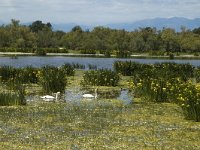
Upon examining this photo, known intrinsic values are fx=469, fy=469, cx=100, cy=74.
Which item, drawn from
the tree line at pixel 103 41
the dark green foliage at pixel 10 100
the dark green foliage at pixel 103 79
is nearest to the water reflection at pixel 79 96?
the dark green foliage at pixel 10 100

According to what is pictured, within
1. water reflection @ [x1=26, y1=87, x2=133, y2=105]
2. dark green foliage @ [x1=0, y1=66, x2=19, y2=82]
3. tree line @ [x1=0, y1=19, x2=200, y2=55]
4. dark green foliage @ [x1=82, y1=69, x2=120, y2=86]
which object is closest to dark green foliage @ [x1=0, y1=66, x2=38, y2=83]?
dark green foliage @ [x1=0, y1=66, x2=19, y2=82]

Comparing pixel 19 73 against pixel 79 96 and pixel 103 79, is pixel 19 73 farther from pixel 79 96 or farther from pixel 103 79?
pixel 79 96

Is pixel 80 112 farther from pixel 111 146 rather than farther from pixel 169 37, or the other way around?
pixel 169 37

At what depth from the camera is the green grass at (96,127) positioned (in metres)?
13.3

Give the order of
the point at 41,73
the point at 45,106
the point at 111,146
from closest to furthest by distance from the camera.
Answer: the point at 111,146 → the point at 45,106 → the point at 41,73

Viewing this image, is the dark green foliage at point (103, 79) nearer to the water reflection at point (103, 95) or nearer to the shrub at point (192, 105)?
the water reflection at point (103, 95)

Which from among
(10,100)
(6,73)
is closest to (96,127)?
→ (10,100)

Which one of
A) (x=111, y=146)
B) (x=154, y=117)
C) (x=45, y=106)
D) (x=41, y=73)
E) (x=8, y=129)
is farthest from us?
(x=41, y=73)

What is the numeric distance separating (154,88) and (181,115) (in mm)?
3807

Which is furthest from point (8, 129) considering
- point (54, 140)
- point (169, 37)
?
point (169, 37)

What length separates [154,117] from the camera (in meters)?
18.0

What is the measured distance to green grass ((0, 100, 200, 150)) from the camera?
13.3 meters

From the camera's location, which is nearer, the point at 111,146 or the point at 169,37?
the point at 111,146

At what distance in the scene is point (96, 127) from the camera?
15.7 m
